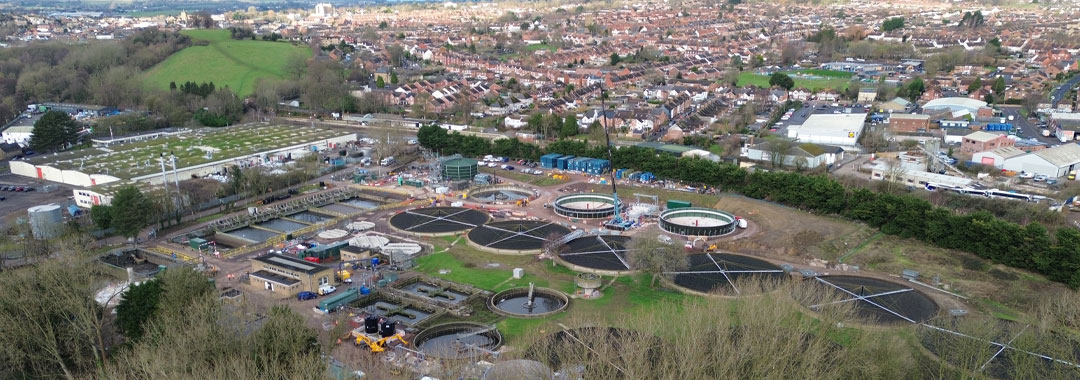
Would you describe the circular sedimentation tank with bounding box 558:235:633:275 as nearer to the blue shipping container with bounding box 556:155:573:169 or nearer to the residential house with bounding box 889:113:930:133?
the blue shipping container with bounding box 556:155:573:169

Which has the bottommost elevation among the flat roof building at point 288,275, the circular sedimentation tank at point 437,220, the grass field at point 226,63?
the circular sedimentation tank at point 437,220

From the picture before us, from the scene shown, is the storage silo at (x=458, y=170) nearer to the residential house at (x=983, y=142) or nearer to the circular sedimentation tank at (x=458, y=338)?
the circular sedimentation tank at (x=458, y=338)

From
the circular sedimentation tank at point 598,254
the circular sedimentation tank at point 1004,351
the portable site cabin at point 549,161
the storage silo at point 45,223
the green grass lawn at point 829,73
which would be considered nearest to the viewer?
the circular sedimentation tank at point 1004,351

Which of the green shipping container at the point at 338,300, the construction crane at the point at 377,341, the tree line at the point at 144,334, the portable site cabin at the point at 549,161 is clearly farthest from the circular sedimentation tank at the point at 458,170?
the tree line at the point at 144,334

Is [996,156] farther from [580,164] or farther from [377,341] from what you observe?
[377,341]

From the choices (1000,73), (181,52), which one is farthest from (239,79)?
(1000,73)

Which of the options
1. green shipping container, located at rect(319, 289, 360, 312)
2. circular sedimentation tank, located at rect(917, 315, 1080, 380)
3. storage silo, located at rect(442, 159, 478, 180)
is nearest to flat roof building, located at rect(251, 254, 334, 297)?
green shipping container, located at rect(319, 289, 360, 312)
